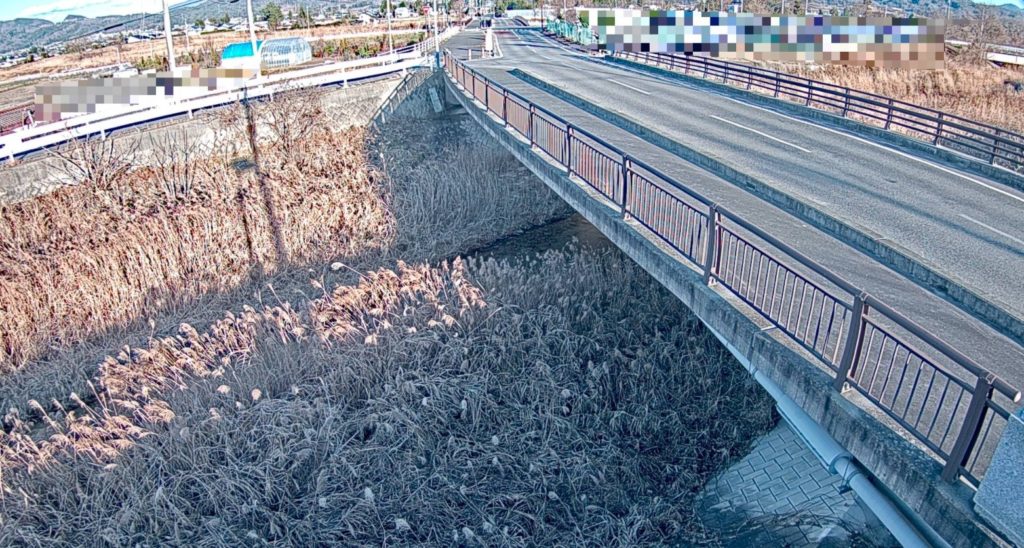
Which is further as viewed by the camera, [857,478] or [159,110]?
[159,110]

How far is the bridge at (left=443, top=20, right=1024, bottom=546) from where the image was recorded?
409 cm

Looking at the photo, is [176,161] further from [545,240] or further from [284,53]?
[284,53]

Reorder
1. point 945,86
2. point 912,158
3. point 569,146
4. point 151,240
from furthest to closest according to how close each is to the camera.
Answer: point 945,86 < point 151,240 < point 912,158 < point 569,146

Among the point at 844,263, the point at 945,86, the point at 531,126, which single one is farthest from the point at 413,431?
the point at 945,86

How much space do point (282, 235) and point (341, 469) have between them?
9.75 metres

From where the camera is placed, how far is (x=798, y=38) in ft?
88.1

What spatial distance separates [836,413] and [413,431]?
15.3ft

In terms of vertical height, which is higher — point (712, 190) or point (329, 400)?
point (712, 190)

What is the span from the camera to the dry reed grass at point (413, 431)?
21.8ft

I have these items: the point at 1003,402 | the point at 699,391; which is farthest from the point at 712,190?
the point at 1003,402

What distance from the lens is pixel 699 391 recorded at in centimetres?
846

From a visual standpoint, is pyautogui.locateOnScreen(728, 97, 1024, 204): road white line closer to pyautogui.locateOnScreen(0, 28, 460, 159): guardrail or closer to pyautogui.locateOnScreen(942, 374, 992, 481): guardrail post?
pyautogui.locateOnScreen(942, 374, 992, 481): guardrail post

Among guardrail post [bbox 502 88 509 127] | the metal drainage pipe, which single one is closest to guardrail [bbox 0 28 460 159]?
guardrail post [bbox 502 88 509 127]

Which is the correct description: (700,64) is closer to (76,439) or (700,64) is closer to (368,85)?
(368,85)
